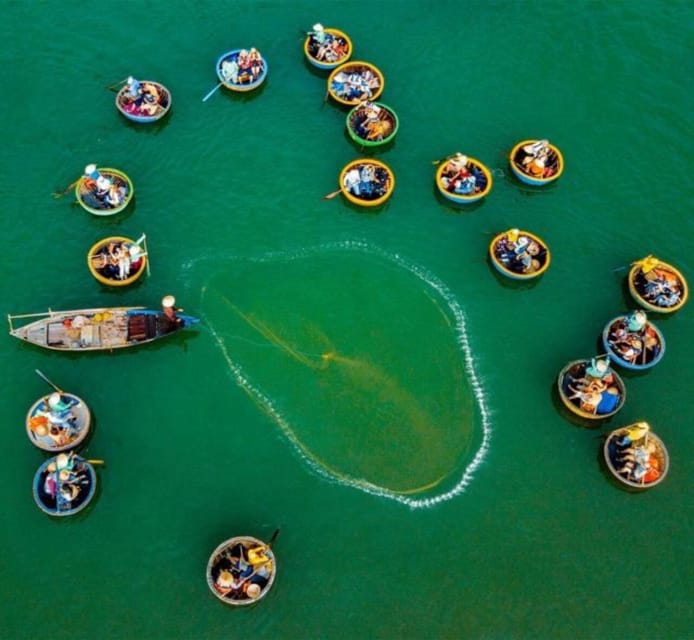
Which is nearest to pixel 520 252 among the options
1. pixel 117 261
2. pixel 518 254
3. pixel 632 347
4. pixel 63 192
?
pixel 518 254

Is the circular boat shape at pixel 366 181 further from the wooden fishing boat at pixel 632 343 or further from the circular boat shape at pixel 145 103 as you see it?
the wooden fishing boat at pixel 632 343

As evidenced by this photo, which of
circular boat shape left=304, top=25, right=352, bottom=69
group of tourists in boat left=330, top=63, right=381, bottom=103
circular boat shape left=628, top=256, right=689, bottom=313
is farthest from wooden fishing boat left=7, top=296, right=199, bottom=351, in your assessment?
circular boat shape left=628, top=256, right=689, bottom=313

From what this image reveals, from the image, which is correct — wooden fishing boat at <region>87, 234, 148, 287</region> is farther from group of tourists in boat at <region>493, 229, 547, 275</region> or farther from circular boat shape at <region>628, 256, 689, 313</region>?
circular boat shape at <region>628, 256, 689, 313</region>

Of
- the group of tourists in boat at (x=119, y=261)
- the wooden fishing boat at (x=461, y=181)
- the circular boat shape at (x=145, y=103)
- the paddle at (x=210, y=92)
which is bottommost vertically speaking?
the group of tourists in boat at (x=119, y=261)

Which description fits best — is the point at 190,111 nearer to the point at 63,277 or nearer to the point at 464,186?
the point at 63,277

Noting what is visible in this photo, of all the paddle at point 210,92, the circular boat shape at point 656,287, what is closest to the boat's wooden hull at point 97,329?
the paddle at point 210,92

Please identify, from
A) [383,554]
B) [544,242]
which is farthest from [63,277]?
[544,242]

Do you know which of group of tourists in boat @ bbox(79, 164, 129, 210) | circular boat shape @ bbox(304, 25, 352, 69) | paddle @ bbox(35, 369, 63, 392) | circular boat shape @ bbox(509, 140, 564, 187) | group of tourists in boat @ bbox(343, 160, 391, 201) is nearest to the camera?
paddle @ bbox(35, 369, 63, 392)
